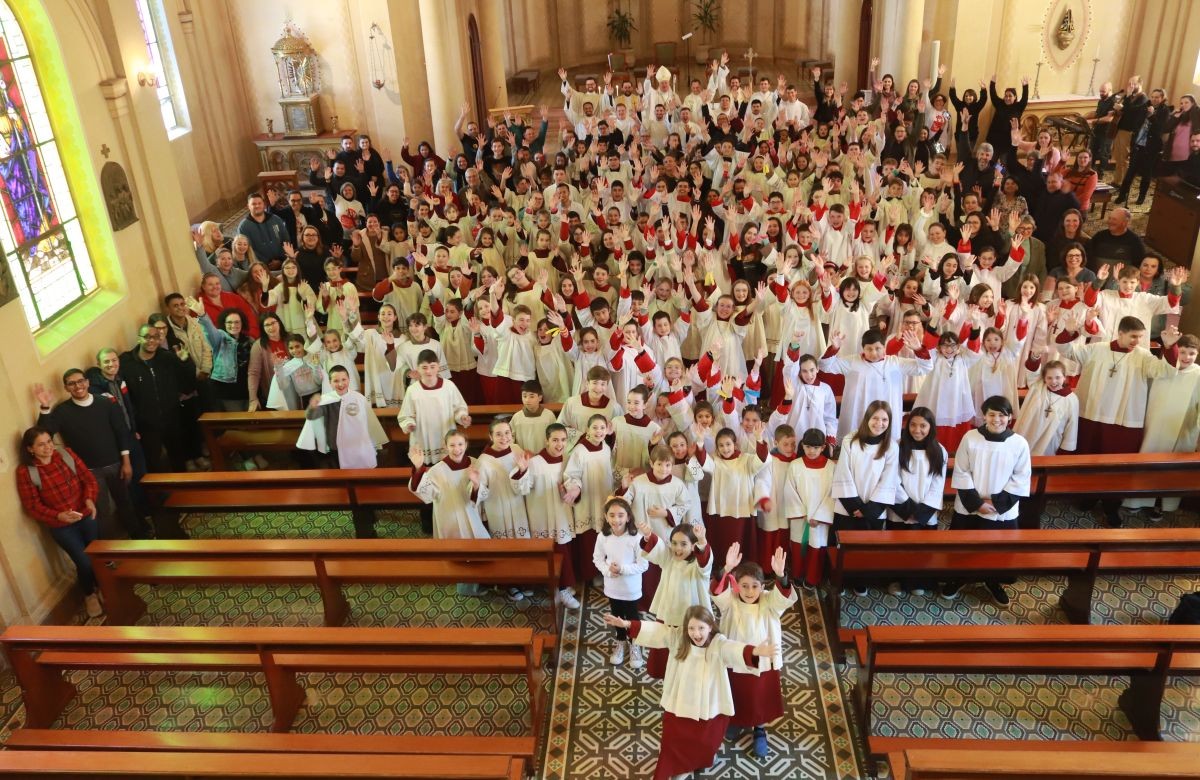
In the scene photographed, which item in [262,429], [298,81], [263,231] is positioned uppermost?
[298,81]

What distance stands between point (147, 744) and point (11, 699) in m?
1.90

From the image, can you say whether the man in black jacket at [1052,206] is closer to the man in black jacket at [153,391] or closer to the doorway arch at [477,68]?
the man in black jacket at [153,391]

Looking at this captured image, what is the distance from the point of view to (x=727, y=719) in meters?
5.25

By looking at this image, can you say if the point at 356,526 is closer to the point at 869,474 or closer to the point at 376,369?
the point at 376,369

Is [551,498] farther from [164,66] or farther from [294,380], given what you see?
[164,66]

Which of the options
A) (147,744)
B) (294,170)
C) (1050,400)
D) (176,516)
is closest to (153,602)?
(176,516)

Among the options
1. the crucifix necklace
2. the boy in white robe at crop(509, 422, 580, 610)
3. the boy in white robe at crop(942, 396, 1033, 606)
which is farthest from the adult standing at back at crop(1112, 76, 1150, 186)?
the boy in white robe at crop(509, 422, 580, 610)

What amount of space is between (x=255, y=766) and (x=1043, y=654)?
4.49m

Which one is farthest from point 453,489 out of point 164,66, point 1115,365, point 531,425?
point 164,66

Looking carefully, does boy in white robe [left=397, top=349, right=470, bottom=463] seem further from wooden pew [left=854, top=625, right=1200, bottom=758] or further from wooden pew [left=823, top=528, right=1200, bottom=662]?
wooden pew [left=854, top=625, right=1200, bottom=758]

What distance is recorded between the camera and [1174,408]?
24.4ft

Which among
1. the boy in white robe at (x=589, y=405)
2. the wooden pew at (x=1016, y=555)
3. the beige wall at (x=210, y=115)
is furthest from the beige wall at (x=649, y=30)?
the wooden pew at (x=1016, y=555)

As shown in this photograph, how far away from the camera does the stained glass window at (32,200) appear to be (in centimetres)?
775

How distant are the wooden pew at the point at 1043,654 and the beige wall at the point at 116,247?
19.8 feet
